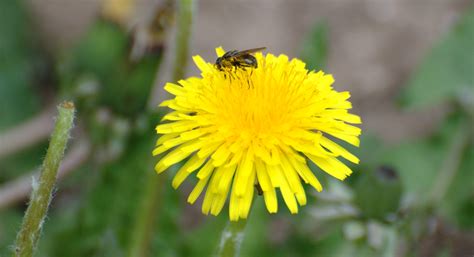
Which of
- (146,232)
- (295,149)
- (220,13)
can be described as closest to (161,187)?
(146,232)

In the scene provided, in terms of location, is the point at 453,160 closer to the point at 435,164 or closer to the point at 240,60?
the point at 435,164

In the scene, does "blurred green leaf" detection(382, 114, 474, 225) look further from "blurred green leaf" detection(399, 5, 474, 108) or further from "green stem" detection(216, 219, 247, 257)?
"green stem" detection(216, 219, 247, 257)

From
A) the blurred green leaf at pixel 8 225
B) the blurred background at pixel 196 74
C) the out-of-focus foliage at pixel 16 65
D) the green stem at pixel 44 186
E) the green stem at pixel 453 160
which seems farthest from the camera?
the out-of-focus foliage at pixel 16 65

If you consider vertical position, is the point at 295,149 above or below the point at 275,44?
below

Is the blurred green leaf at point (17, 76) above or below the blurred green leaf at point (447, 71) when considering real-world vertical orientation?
above

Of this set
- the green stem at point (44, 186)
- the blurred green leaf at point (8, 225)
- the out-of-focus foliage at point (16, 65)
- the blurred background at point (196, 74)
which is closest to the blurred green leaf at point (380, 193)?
the blurred background at point (196, 74)

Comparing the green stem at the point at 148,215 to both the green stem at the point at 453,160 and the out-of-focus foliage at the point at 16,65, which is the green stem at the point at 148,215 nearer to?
the green stem at the point at 453,160

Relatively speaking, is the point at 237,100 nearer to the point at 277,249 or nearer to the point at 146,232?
the point at 146,232
